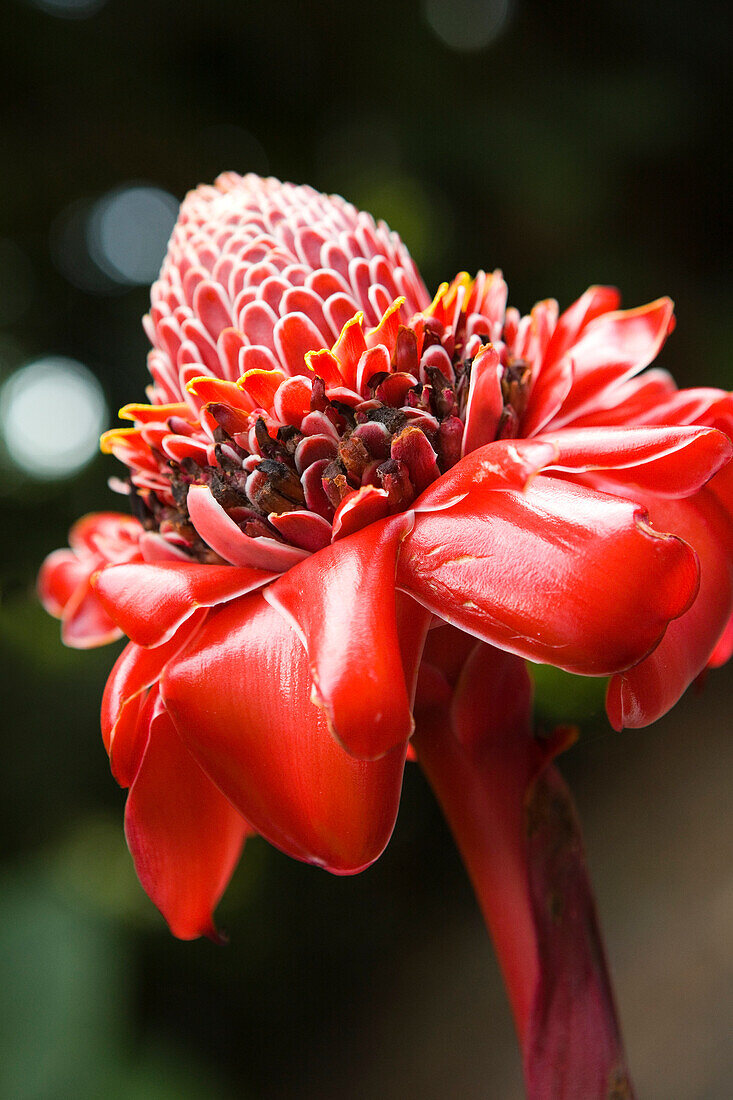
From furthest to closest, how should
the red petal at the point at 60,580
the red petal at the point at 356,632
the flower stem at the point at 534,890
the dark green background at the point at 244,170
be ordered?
the dark green background at the point at 244,170
the red petal at the point at 60,580
the flower stem at the point at 534,890
the red petal at the point at 356,632

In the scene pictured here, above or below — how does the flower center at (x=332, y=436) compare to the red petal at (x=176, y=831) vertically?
above

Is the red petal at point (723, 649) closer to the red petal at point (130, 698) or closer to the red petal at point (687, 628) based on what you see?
the red petal at point (687, 628)

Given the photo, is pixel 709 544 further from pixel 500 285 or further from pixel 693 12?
pixel 693 12

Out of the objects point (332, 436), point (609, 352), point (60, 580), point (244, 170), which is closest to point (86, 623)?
point (60, 580)

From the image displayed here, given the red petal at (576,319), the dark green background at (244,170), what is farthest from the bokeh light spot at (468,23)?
the red petal at (576,319)

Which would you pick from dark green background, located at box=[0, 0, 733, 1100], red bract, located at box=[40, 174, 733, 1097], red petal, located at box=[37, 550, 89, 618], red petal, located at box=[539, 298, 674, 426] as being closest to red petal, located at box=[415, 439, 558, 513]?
red bract, located at box=[40, 174, 733, 1097]

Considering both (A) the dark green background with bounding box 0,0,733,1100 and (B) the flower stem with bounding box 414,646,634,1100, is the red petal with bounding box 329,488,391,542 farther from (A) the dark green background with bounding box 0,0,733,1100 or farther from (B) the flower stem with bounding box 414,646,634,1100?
(A) the dark green background with bounding box 0,0,733,1100

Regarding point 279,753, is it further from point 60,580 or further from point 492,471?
point 60,580
